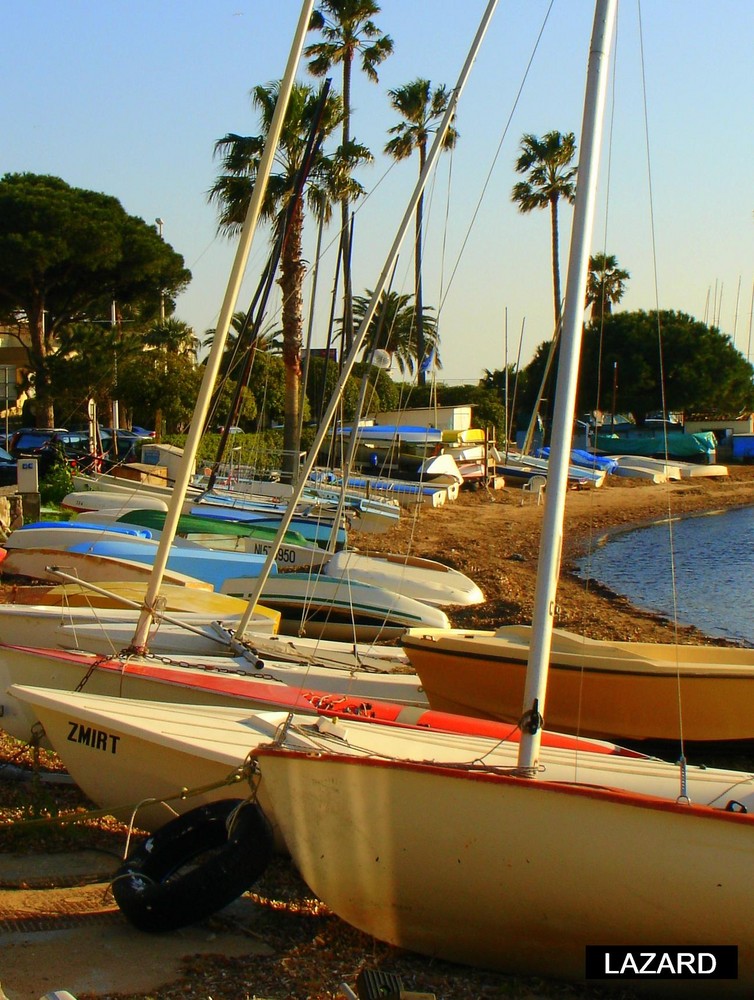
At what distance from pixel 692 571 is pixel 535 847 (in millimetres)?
21317

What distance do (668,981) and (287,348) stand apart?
81.9 ft

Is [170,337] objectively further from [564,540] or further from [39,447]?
[564,540]

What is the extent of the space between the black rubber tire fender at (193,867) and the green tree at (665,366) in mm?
58577

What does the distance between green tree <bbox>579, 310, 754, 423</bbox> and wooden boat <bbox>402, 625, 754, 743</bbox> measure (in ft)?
178

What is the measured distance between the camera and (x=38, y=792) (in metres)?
7.67

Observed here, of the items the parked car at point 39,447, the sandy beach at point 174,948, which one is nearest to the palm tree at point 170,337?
the parked car at point 39,447

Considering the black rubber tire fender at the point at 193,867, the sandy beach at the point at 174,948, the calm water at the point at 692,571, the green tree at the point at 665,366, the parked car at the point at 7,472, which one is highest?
the green tree at the point at 665,366

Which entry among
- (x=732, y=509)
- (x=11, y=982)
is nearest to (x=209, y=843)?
(x=11, y=982)

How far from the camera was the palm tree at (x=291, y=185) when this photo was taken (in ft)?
90.8

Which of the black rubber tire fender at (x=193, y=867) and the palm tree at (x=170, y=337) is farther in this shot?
A: the palm tree at (x=170, y=337)

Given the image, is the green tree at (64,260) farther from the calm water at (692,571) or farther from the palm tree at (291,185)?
the calm water at (692,571)

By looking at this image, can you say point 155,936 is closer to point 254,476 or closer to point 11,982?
point 11,982

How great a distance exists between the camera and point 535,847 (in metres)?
5.16

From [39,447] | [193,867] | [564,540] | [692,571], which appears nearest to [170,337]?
[39,447]
